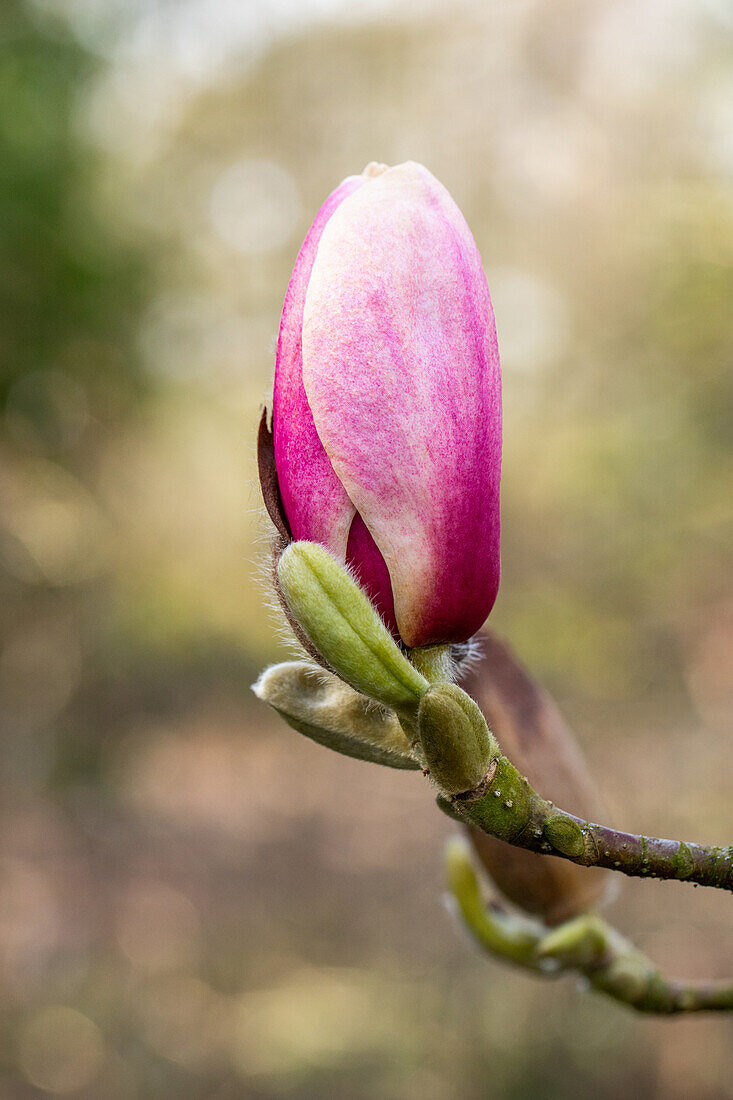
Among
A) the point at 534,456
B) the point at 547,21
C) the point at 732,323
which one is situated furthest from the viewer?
the point at 547,21

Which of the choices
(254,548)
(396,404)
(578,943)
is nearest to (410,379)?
(396,404)

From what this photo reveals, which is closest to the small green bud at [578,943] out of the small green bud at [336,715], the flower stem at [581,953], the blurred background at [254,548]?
the flower stem at [581,953]

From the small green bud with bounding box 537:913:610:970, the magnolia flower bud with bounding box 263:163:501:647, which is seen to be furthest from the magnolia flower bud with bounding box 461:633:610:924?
the magnolia flower bud with bounding box 263:163:501:647

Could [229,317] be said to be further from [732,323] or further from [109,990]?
[109,990]

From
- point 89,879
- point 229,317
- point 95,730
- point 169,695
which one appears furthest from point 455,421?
point 229,317

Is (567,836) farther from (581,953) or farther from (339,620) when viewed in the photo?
(581,953)
